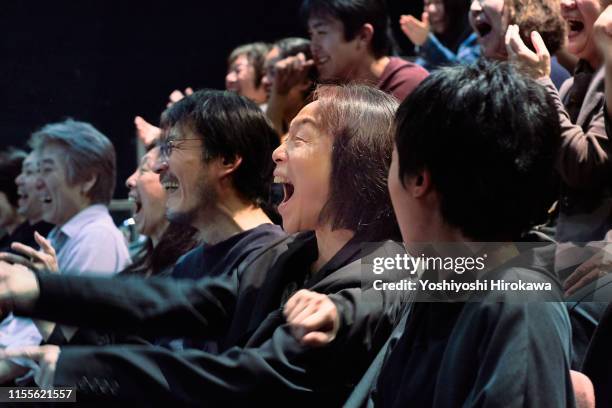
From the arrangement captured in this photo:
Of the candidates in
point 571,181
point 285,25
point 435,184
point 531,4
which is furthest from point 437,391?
point 285,25

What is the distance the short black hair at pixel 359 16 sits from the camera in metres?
3.25

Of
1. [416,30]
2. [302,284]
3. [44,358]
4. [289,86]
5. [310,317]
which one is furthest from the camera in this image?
[416,30]

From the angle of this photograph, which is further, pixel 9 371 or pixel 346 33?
pixel 346 33

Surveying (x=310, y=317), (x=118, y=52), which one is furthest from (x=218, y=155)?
(x=118, y=52)

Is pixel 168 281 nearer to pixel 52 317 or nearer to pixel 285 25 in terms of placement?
pixel 52 317

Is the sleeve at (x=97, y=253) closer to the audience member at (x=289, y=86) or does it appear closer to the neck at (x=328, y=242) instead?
the audience member at (x=289, y=86)

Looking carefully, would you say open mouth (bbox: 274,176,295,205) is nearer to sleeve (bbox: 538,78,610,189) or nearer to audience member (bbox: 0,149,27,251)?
sleeve (bbox: 538,78,610,189)

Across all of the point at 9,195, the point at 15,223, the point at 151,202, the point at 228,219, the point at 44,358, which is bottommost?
the point at 15,223

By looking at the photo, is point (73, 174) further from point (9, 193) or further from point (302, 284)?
point (302, 284)

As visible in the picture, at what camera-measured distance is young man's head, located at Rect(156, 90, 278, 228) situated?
2.28m

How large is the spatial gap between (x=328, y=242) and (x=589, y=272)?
0.51m

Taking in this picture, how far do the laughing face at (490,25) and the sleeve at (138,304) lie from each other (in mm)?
1094

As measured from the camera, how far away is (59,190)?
3307mm

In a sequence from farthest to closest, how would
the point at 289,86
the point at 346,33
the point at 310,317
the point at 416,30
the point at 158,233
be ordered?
the point at 416,30 < the point at 289,86 < the point at 346,33 < the point at 158,233 < the point at 310,317
